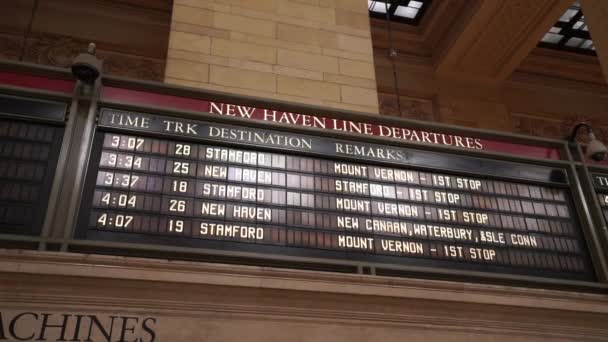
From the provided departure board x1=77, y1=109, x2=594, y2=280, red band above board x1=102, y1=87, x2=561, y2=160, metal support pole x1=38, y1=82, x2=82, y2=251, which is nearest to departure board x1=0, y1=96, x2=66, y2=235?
metal support pole x1=38, y1=82, x2=82, y2=251

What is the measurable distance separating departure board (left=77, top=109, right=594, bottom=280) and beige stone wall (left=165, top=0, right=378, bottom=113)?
138 cm

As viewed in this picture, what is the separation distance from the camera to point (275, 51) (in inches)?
281

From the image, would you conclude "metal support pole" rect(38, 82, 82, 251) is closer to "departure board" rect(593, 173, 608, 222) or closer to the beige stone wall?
the beige stone wall

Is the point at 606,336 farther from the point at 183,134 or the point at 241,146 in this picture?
the point at 183,134

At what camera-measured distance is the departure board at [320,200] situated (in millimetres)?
4758

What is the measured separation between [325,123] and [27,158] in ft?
8.80

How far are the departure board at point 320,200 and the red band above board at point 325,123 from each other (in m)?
0.23

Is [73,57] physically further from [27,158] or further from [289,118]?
[27,158]

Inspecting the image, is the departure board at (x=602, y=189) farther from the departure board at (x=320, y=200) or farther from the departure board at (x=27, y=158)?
the departure board at (x=27, y=158)

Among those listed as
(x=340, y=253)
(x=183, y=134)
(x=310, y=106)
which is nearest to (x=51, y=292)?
(x=183, y=134)

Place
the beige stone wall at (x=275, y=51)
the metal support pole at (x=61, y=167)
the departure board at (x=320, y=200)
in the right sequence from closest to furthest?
the metal support pole at (x=61, y=167) → the departure board at (x=320, y=200) → the beige stone wall at (x=275, y=51)

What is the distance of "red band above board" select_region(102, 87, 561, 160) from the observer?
5.40 m

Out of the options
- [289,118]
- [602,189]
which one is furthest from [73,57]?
[602,189]

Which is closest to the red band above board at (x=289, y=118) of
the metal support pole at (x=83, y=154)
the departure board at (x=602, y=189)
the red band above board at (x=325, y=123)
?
the red band above board at (x=325, y=123)
